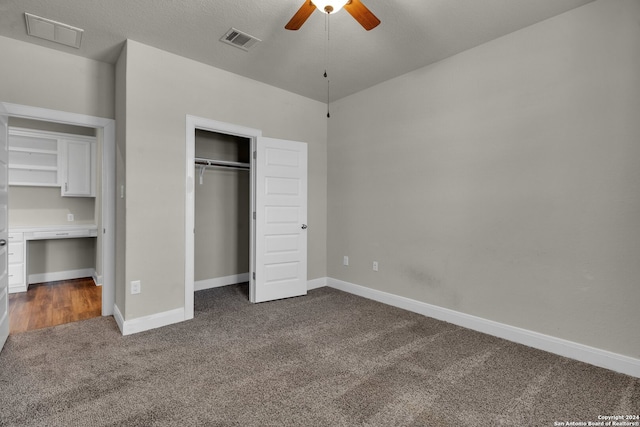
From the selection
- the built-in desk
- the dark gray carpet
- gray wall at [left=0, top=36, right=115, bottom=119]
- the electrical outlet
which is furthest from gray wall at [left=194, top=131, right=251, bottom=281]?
the built-in desk

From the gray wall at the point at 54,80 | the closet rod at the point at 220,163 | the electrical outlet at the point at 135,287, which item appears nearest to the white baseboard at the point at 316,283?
the closet rod at the point at 220,163

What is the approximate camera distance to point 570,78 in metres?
2.55


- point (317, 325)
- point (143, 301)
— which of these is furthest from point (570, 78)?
point (143, 301)

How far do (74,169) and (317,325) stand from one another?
453 centimetres

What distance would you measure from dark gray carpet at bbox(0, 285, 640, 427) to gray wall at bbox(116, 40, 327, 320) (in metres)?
0.54

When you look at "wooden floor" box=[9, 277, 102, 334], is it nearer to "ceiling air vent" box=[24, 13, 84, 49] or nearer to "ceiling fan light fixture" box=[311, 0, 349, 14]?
"ceiling air vent" box=[24, 13, 84, 49]

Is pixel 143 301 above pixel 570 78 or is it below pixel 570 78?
below

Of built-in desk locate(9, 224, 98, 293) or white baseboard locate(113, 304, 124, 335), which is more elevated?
built-in desk locate(9, 224, 98, 293)

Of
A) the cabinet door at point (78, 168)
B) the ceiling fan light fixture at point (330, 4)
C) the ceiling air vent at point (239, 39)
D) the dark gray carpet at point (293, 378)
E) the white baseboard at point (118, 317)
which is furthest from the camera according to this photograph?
the cabinet door at point (78, 168)

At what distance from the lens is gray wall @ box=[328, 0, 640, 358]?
2.34 metres

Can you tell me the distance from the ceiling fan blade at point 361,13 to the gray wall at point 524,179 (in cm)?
155

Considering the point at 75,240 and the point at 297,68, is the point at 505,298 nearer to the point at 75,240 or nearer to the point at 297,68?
the point at 297,68

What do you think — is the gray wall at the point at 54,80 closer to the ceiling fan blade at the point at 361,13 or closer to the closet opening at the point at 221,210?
the closet opening at the point at 221,210

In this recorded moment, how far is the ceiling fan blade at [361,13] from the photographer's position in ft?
6.41
